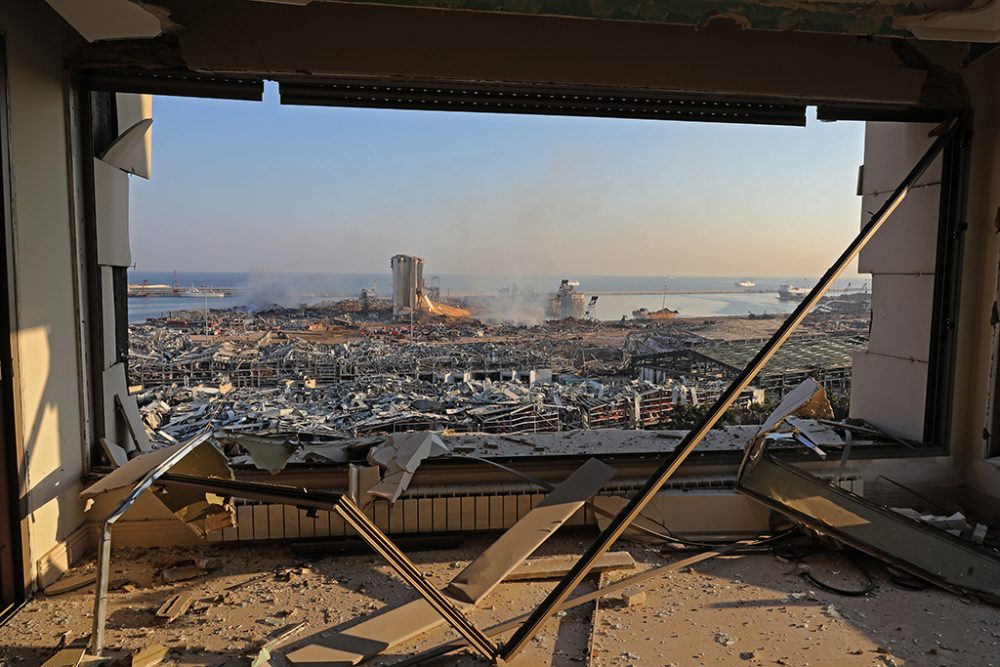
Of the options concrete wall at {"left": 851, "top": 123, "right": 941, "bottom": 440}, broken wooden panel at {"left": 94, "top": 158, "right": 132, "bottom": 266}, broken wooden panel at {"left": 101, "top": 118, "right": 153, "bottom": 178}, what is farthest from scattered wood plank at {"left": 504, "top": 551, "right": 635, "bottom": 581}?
broken wooden panel at {"left": 101, "top": 118, "right": 153, "bottom": 178}

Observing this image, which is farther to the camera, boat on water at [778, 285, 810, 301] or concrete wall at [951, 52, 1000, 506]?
boat on water at [778, 285, 810, 301]

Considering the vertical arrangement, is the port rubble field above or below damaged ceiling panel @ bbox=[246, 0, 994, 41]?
below

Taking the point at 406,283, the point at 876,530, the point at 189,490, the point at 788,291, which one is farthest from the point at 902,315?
the point at 189,490

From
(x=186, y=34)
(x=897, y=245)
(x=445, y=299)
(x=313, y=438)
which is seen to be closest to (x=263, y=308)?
(x=313, y=438)

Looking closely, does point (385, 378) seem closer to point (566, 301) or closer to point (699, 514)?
point (566, 301)

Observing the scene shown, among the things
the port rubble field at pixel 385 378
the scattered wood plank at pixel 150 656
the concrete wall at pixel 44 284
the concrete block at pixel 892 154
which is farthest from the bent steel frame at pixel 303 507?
the concrete block at pixel 892 154

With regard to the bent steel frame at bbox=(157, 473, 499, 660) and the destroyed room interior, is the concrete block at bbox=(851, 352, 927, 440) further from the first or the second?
the bent steel frame at bbox=(157, 473, 499, 660)
